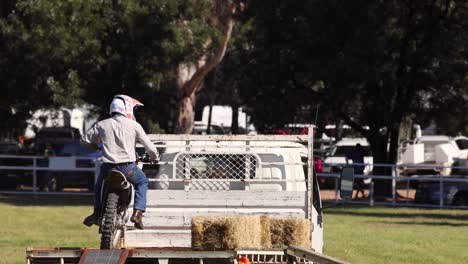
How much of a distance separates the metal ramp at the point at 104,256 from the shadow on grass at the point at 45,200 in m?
20.2

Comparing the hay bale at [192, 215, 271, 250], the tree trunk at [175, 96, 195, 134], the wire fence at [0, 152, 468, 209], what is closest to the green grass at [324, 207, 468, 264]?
the wire fence at [0, 152, 468, 209]

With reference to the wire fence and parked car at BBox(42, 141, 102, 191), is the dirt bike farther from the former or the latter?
parked car at BBox(42, 141, 102, 191)

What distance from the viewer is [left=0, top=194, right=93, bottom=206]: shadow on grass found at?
29766 mm

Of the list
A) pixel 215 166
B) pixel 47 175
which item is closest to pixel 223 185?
pixel 215 166

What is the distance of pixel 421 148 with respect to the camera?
4228 centimetres

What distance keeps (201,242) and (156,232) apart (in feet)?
4.19

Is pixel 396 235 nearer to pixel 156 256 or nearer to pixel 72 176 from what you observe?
pixel 156 256

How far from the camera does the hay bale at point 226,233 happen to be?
10133mm

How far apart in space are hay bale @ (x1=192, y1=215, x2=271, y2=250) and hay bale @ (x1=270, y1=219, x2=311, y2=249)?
0.25 metres

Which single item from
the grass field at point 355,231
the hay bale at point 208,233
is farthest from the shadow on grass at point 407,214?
the hay bale at point 208,233

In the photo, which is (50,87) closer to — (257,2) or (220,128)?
(257,2)

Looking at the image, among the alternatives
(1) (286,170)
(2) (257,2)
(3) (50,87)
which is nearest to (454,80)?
(2) (257,2)

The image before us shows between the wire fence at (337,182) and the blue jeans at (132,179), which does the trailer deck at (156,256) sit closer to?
the blue jeans at (132,179)

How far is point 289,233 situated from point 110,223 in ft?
5.80
